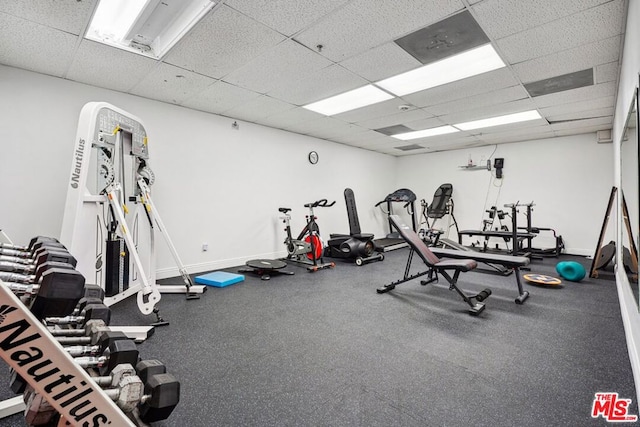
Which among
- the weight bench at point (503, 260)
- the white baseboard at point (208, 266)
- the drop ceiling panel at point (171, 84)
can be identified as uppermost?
the drop ceiling panel at point (171, 84)

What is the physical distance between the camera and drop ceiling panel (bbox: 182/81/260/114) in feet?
11.7

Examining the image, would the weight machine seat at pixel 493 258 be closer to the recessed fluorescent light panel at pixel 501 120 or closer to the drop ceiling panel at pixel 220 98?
the recessed fluorescent light panel at pixel 501 120

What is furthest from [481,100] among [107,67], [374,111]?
[107,67]

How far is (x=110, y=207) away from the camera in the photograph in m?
3.01

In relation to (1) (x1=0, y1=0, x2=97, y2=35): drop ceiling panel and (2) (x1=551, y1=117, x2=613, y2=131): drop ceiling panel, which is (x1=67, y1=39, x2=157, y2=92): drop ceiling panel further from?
(2) (x1=551, y1=117, x2=613, y2=131): drop ceiling panel

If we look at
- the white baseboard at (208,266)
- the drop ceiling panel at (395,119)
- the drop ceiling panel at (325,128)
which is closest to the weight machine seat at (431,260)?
the drop ceiling panel at (395,119)

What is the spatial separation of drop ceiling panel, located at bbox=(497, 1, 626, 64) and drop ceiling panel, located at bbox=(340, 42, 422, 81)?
80cm

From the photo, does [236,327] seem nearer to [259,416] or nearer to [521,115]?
[259,416]

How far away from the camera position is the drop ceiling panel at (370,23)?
209cm

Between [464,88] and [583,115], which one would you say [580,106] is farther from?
[464,88]

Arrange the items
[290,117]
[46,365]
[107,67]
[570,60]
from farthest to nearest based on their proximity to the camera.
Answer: [290,117], [107,67], [570,60], [46,365]

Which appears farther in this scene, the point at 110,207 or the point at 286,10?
the point at 110,207

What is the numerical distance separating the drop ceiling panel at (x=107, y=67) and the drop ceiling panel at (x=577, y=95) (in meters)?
4.78

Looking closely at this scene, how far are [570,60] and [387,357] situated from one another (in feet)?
10.7
